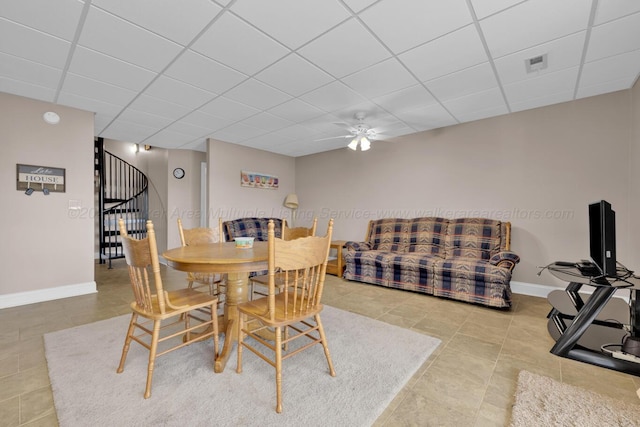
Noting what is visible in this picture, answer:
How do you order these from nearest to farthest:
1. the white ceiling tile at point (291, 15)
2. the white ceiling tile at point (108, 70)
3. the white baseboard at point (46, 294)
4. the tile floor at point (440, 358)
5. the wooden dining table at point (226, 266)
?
the tile floor at point (440, 358) < the wooden dining table at point (226, 266) < the white ceiling tile at point (291, 15) < the white ceiling tile at point (108, 70) < the white baseboard at point (46, 294)

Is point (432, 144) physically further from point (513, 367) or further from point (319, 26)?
point (513, 367)

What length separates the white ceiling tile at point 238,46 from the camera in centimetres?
199

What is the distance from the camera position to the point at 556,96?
321 centimetres

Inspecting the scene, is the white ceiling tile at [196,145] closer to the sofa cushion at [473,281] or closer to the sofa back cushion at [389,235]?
the sofa back cushion at [389,235]

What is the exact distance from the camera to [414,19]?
75.2 inches

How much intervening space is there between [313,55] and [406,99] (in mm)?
1405

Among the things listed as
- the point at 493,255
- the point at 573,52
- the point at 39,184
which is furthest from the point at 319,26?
the point at 39,184

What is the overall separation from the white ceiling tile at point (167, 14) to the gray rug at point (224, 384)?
2420mm

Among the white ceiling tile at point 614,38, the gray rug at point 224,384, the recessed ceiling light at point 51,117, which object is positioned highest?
the white ceiling tile at point 614,38

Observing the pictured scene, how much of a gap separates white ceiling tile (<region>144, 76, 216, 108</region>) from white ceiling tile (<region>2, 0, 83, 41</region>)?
80 cm

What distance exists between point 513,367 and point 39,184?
5181 mm

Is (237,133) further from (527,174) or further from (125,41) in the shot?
(527,174)

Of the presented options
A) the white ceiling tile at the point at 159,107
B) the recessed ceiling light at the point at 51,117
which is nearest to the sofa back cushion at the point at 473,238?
the white ceiling tile at the point at 159,107

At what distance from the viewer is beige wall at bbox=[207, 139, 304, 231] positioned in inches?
196
